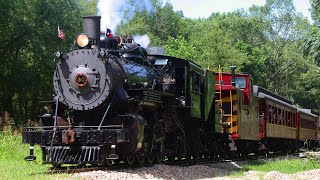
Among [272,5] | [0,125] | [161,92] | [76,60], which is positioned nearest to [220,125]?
[161,92]

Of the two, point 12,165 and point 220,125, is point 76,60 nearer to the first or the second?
point 12,165

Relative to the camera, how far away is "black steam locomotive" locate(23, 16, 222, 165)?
1230 cm

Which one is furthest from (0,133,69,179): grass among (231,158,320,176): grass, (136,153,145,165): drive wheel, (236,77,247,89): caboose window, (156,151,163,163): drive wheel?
(236,77,247,89): caboose window

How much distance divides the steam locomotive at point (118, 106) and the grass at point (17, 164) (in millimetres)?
486

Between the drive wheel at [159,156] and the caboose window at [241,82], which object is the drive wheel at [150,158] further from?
the caboose window at [241,82]

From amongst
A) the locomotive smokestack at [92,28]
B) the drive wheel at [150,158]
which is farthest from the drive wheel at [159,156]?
the locomotive smokestack at [92,28]

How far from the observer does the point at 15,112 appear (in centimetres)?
3459

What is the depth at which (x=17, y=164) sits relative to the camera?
1376 centimetres

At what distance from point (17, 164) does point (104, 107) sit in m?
2.89

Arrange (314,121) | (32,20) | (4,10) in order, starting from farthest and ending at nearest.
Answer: (314,121), (32,20), (4,10)

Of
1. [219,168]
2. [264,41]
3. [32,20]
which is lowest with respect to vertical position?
[219,168]

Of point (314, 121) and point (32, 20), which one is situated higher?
point (32, 20)

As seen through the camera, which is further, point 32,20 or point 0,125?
point 32,20

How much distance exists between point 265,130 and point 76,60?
40.5ft
